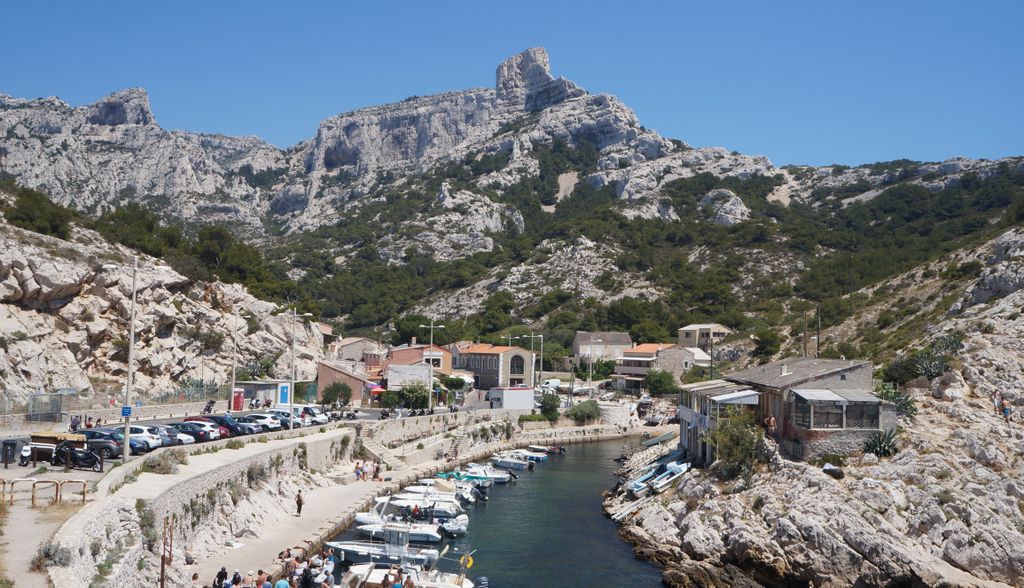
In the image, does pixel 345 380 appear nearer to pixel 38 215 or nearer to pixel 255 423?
pixel 255 423

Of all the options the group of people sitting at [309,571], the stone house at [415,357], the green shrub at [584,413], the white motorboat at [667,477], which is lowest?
the group of people sitting at [309,571]

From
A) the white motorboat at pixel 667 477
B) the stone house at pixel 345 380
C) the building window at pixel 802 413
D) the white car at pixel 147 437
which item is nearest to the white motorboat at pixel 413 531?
the white car at pixel 147 437

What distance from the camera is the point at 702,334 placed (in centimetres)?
10250

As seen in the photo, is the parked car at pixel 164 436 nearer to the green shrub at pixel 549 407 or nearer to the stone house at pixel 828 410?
the stone house at pixel 828 410

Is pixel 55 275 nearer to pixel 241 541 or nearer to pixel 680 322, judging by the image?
pixel 241 541

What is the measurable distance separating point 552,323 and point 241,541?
285 feet

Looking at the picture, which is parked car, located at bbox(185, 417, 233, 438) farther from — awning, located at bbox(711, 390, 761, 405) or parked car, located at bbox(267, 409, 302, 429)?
awning, located at bbox(711, 390, 761, 405)

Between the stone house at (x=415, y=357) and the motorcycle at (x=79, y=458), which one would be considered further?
the stone house at (x=415, y=357)

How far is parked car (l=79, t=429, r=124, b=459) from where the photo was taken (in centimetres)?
3067

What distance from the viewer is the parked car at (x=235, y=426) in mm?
42500

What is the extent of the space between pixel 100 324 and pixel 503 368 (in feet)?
138

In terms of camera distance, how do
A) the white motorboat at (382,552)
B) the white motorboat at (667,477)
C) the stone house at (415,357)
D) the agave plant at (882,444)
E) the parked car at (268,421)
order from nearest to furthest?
the white motorboat at (382,552), the agave plant at (882,444), the white motorboat at (667,477), the parked car at (268,421), the stone house at (415,357)

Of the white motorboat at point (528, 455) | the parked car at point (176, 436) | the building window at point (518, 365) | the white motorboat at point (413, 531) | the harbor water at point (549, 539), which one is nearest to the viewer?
the harbor water at point (549, 539)

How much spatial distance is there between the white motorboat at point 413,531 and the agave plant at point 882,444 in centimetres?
1923
